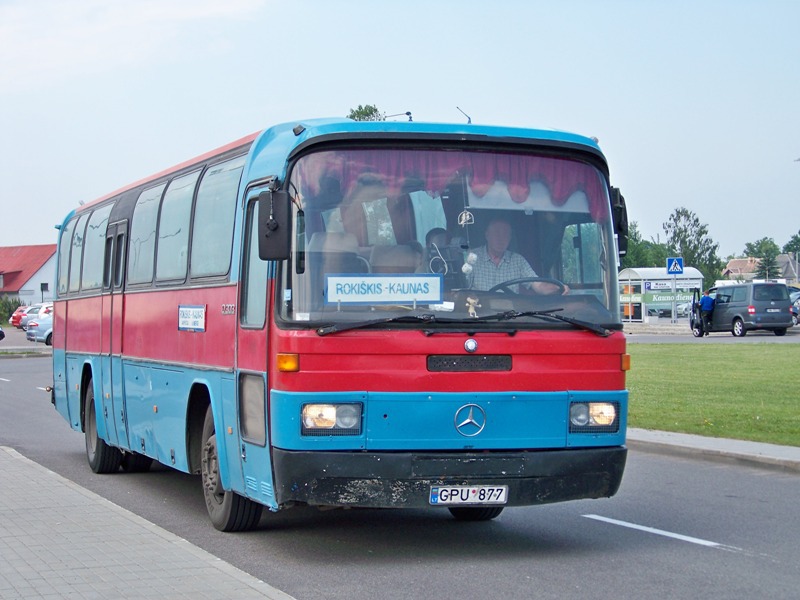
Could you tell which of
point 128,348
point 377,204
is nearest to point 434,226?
point 377,204

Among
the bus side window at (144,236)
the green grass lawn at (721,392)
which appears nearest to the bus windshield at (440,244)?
the bus side window at (144,236)

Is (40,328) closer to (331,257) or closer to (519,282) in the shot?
(331,257)

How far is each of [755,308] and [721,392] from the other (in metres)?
22.3

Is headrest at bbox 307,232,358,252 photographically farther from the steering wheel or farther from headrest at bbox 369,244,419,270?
the steering wheel

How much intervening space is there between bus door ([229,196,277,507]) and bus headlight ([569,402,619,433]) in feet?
6.85

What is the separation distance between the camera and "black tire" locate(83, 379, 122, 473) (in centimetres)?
1396

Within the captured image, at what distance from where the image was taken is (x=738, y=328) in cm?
4406

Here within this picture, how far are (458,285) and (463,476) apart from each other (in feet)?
4.16

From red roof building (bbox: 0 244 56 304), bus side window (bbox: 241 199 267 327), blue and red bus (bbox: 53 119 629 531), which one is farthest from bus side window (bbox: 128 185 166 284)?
red roof building (bbox: 0 244 56 304)

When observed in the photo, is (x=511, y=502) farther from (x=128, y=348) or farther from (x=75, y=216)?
(x=75, y=216)

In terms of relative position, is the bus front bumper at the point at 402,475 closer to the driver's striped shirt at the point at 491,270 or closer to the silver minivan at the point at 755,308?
the driver's striped shirt at the point at 491,270

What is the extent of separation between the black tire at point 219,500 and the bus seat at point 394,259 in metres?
2.31

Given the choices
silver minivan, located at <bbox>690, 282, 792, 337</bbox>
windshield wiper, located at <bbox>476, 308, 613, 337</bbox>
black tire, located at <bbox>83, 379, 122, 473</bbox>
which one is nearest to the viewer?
windshield wiper, located at <bbox>476, 308, 613, 337</bbox>

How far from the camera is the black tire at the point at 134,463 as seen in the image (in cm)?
1414
